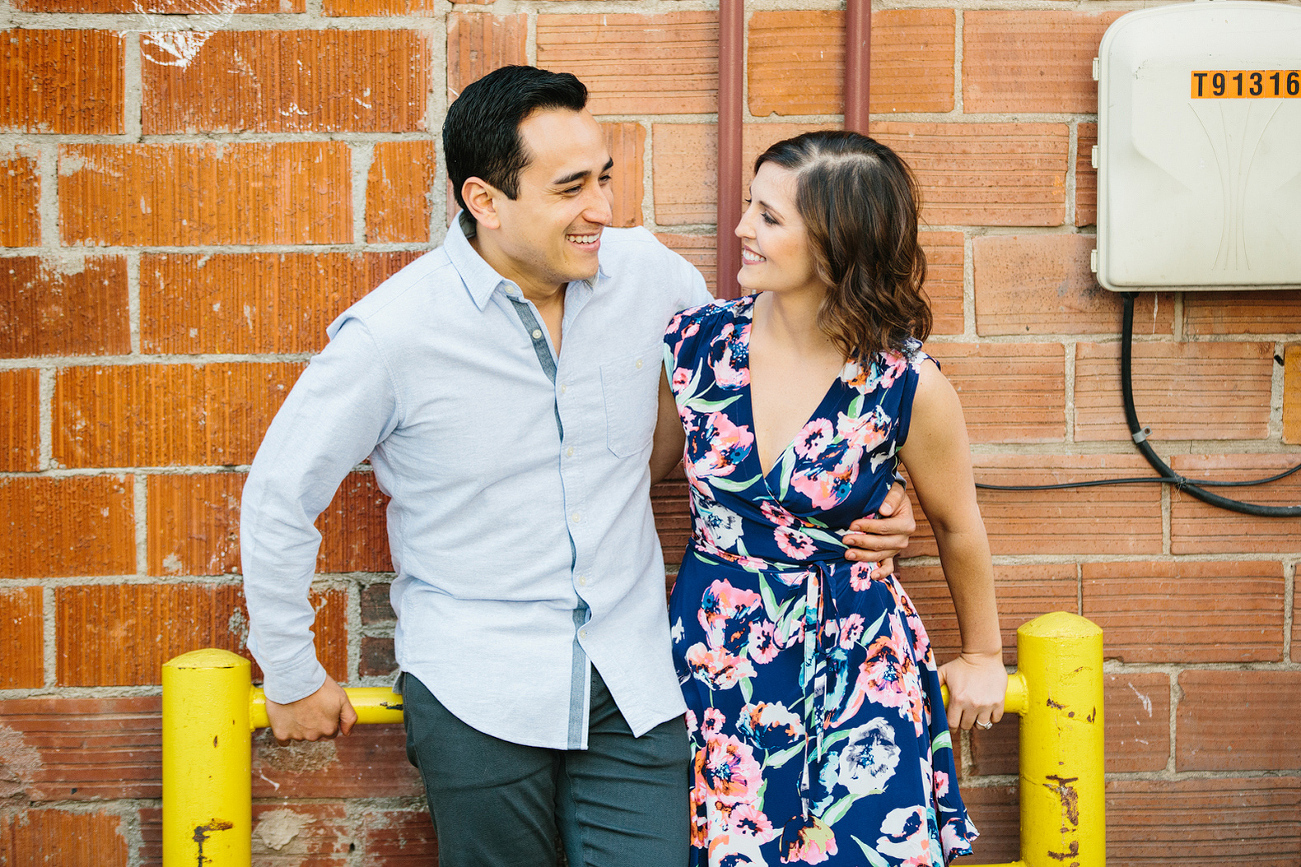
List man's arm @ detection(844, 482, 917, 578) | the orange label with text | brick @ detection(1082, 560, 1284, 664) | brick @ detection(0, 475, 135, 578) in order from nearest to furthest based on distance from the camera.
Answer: man's arm @ detection(844, 482, 917, 578), the orange label with text, brick @ detection(0, 475, 135, 578), brick @ detection(1082, 560, 1284, 664)

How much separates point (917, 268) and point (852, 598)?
1.82ft

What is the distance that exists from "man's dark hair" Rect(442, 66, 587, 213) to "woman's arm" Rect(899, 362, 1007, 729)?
72cm

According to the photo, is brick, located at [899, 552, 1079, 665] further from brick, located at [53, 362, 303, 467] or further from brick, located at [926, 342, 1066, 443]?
brick, located at [53, 362, 303, 467]

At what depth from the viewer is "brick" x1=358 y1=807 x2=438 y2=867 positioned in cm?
183

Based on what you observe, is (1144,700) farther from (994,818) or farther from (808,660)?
(808,660)

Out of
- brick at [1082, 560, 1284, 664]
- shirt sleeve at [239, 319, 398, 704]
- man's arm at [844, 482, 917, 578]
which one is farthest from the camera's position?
brick at [1082, 560, 1284, 664]

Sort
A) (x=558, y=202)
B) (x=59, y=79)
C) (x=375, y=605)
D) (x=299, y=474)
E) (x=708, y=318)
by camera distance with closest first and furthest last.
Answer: (x=299, y=474)
(x=558, y=202)
(x=708, y=318)
(x=59, y=79)
(x=375, y=605)

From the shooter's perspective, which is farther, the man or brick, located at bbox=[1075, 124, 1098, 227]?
brick, located at bbox=[1075, 124, 1098, 227]

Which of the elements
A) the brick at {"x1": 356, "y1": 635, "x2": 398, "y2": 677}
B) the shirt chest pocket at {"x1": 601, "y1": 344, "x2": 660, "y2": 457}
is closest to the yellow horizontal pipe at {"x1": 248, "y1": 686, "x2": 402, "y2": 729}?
the brick at {"x1": 356, "y1": 635, "x2": 398, "y2": 677}

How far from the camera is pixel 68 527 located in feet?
5.75

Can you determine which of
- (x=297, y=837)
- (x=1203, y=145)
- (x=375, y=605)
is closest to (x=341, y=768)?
(x=297, y=837)

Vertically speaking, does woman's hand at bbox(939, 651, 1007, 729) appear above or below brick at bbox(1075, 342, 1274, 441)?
below

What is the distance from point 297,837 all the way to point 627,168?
1463 millimetres

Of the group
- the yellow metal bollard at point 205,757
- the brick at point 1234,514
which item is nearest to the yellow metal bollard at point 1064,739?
the brick at point 1234,514
